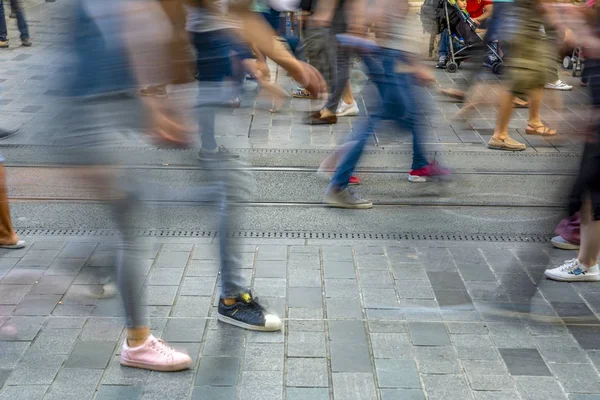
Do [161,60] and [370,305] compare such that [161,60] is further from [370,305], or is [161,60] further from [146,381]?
[370,305]

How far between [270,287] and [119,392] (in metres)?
1.22

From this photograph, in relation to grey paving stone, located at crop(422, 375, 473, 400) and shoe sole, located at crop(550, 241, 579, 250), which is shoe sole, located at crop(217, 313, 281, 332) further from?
shoe sole, located at crop(550, 241, 579, 250)

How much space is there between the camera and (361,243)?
496 centimetres

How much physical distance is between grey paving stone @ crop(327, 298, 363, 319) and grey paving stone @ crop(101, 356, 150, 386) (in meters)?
1.02

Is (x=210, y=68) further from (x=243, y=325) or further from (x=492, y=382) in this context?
(x=492, y=382)

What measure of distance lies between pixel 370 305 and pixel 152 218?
1.92m

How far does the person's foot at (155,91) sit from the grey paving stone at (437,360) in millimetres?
1669

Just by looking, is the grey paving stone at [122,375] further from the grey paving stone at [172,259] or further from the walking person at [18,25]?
the walking person at [18,25]

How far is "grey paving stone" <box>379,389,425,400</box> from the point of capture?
327 cm

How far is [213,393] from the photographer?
3309 mm

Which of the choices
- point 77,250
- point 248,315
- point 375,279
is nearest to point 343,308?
point 375,279

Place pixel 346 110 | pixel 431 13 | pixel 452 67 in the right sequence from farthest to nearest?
pixel 452 67
pixel 431 13
pixel 346 110

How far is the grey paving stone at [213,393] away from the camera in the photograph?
3.28 meters

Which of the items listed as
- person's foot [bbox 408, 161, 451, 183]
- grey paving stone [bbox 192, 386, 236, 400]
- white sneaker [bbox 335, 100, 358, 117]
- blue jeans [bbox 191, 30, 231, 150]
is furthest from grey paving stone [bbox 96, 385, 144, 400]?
white sneaker [bbox 335, 100, 358, 117]
